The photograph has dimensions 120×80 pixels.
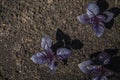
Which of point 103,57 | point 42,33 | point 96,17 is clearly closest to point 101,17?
point 96,17

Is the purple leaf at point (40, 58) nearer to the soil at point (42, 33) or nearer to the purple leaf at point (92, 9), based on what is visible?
the soil at point (42, 33)

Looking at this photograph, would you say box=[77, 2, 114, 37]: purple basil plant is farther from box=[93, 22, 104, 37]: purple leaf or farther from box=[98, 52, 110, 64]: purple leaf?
box=[98, 52, 110, 64]: purple leaf

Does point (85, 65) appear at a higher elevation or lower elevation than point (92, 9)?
lower

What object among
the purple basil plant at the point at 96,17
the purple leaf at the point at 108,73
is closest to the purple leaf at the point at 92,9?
the purple basil plant at the point at 96,17

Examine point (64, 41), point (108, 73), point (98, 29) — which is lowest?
point (108, 73)

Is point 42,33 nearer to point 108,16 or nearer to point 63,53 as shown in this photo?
point 63,53

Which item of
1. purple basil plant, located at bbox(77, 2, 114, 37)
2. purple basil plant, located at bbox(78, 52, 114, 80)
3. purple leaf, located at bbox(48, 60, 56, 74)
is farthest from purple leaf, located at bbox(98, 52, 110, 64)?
purple leaf, located at bbox(48, 60, 56, 74)
